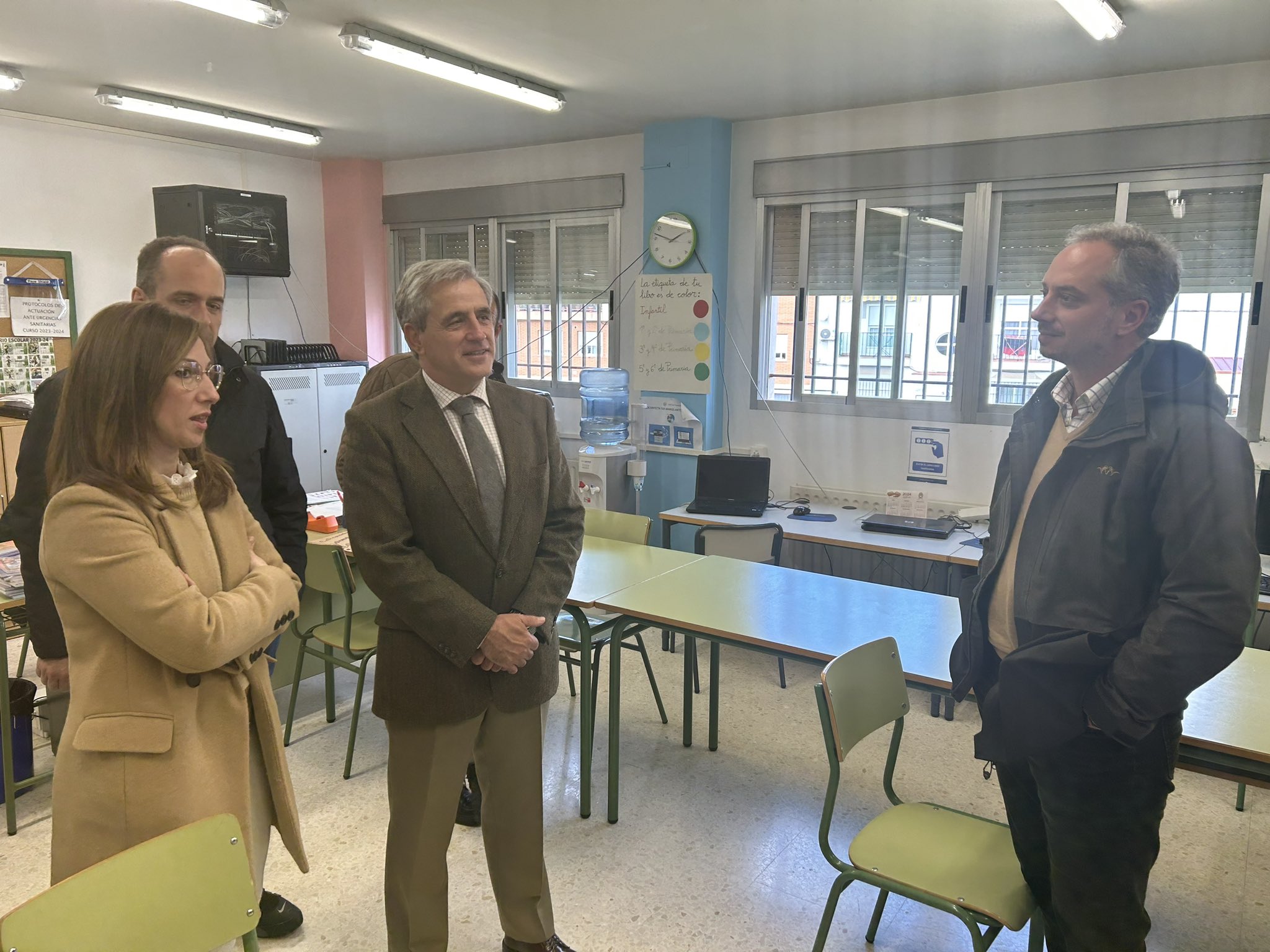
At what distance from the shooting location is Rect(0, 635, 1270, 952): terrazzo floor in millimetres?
2283

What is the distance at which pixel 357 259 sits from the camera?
6762 mm

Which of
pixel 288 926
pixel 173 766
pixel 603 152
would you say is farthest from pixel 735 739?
pixel 603 152

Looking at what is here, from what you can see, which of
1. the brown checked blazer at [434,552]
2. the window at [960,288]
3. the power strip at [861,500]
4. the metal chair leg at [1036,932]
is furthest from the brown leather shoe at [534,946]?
the window at [960,288]

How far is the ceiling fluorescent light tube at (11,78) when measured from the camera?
430cm

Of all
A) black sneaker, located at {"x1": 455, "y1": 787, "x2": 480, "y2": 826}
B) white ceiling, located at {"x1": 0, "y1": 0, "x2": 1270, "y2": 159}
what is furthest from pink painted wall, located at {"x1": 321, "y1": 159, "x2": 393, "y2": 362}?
black sneaker, located at {"x1": 455, "y1": 787, "x2": 480, "y2": 826}

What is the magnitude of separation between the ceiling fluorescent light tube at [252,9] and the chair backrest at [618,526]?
7.45 ft

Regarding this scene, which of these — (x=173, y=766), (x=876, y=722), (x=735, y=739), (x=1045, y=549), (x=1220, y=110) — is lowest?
(x=735, y=739)

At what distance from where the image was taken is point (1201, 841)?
2.74 metres

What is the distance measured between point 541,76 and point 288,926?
12.4 ft

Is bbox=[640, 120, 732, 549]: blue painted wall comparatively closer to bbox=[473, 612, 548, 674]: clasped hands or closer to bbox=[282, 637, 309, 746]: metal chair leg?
bbox=[282, 637, 309, 746]: metal chair leg

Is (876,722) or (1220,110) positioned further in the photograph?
(1220,110)

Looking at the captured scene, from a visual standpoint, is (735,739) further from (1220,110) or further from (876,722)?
(1220,110)

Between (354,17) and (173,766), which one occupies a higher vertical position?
(354,17)

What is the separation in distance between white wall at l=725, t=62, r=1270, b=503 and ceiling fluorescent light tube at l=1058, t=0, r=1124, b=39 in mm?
849
